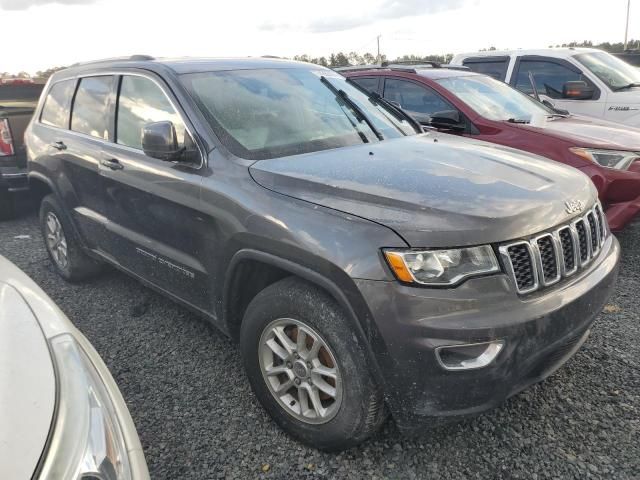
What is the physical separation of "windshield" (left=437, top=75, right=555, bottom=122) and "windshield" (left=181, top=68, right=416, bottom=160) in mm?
2093

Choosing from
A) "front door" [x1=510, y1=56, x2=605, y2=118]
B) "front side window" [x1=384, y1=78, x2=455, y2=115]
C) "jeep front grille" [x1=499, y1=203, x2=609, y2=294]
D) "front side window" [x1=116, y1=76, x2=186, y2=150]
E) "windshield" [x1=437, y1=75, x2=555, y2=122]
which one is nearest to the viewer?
"jeep front grille" [x1=499, y1=203, x2=609, y2=294]

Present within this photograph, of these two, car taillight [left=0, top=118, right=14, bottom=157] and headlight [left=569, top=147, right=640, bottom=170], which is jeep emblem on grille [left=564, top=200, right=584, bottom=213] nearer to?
headlight [left=569, top=147, right=640, bottom=170]

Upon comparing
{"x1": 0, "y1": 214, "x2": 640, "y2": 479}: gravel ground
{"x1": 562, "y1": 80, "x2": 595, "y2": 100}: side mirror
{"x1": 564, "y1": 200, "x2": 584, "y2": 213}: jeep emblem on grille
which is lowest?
{"x1": 0, "y1": 214, "x2": 640, "y2": 479}: gravel ground

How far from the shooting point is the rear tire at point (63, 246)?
4.14 meters

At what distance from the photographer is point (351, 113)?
10.8ft

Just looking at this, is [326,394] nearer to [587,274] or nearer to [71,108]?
[587,274]

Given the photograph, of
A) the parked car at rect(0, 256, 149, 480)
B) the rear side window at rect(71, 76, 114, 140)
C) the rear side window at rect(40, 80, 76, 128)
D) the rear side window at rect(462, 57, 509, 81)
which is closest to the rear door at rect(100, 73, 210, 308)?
the rear side window at rect(71, 76, 114, 140)

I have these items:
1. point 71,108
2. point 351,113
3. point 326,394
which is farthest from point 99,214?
point 326,394

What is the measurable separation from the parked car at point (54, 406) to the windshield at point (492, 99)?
4.50 meters

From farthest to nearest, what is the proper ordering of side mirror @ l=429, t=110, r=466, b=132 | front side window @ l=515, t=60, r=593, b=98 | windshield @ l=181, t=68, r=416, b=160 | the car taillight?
front side window @ l=515, t=60, r=593, b=98, the car taillight, side mirror @ l=429, t=110, r=466, b=132, windshield @ l=181, t=68, r=416, b=160

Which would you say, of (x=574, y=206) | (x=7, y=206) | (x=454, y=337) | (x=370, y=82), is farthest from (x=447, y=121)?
(x=7, y=206)

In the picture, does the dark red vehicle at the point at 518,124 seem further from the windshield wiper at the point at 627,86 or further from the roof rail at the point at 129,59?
the roof rail at the point at 129,59

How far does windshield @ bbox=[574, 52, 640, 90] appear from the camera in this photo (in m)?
6.94

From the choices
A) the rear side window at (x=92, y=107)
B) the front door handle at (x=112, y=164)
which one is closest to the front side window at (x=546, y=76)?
the rear side window at (x=92, y=107)
